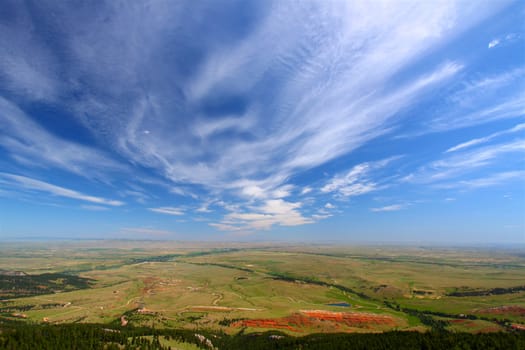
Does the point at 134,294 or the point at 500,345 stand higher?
the point at 500,345

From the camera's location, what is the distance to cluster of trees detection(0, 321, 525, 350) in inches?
3145

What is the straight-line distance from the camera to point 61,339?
86.1m

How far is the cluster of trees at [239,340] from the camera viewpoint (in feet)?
262

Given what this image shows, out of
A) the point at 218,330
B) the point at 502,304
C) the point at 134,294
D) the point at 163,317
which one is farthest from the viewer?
the point at 134,294

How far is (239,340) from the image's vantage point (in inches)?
3915

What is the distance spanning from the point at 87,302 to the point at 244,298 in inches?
3785

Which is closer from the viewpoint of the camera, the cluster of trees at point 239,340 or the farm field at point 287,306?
the cluster of trees at point 239,340

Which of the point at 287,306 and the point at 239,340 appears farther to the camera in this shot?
the point at 287,306

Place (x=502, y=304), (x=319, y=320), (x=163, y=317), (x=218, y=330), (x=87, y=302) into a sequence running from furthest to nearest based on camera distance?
(x=87, y=302)
(x=502, y=304)
(x=163, y=317)
(x=319, y=320)
(x=218, y=330)

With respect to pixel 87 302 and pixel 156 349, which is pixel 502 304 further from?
pixel 87 302

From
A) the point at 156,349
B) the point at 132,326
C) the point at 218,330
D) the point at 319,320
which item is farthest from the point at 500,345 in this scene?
the point at 132,326

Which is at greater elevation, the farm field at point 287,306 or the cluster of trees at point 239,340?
the cluster of trees at point 239,340

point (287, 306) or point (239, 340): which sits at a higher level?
point (239, 340)

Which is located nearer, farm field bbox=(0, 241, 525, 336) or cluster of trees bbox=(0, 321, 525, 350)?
cluster of trees bbox=(0, 321, 525, 350)
